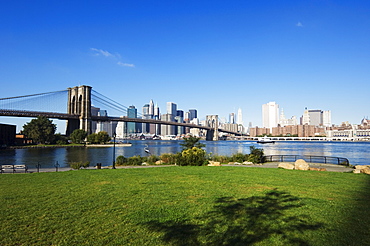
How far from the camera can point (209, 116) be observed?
190750mm

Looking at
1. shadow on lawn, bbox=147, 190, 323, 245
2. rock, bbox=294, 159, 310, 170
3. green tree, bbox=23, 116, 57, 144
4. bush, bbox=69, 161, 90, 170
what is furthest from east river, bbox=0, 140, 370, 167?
shadow on lawn, bbox=147, 190, 323, 245

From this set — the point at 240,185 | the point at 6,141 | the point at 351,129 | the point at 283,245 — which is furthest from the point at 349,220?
the point at 351,129

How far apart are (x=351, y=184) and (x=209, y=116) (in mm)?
180619

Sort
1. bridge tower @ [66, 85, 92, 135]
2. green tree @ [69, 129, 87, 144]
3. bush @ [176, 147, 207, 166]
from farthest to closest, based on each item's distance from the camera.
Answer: bridge tower @ [66, 85, 92, 135], green tree @ [69, 129, 87, 144], bush @ [176, 147, 207, 166]

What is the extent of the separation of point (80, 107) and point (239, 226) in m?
98.9

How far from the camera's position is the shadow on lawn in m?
4.89

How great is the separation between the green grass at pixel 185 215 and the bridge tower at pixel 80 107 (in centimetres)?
8684

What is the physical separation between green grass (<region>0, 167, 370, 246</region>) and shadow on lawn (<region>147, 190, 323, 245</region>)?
18 millimetres

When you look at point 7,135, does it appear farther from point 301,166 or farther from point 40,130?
point 301,166

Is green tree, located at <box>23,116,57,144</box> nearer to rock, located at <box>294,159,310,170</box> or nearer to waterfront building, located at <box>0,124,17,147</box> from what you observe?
waterfront building, located at <box>0,124,17,147</box>

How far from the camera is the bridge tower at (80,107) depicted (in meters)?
92.1

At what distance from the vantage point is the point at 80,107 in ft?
316

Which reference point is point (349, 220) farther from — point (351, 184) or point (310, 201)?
point (351, 184)

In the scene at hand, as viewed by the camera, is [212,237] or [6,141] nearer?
[212,237]
